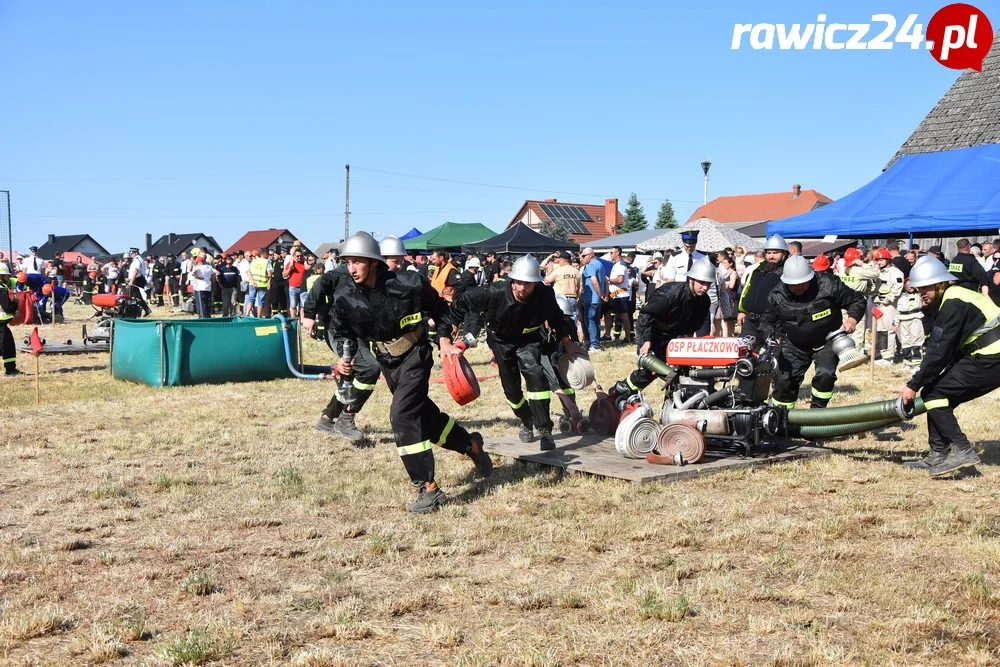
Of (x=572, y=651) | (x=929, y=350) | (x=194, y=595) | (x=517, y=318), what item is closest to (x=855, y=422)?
(x=929, y=350)

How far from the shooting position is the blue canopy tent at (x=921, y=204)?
15.4m

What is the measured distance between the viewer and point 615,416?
31.4 feet

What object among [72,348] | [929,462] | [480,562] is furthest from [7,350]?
[929,462]

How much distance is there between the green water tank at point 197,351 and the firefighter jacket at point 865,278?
9.43 metres

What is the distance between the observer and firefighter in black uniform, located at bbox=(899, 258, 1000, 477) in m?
7.44

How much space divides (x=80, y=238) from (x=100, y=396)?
70.5 m

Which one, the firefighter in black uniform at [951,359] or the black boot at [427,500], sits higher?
the firefighter in black uniform at [951,359]

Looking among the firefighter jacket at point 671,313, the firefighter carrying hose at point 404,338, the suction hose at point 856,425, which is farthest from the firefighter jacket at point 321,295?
the suction hose at point 856,425

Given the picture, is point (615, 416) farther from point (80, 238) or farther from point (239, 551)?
point (80, 238)

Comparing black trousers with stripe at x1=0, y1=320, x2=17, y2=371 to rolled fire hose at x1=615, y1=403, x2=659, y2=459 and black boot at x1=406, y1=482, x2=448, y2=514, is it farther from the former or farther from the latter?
rolled fire hose at x1=615, y1=403, x2=659, y2=459

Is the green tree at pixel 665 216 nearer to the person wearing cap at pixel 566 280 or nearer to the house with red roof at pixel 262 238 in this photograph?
the house with red roof at pixel 262 238

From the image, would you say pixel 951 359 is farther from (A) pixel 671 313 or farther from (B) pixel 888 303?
(B) pixel 888 303

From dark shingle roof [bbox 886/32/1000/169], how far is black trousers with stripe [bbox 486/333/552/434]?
1743 cm

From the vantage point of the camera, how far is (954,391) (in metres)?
7.62
